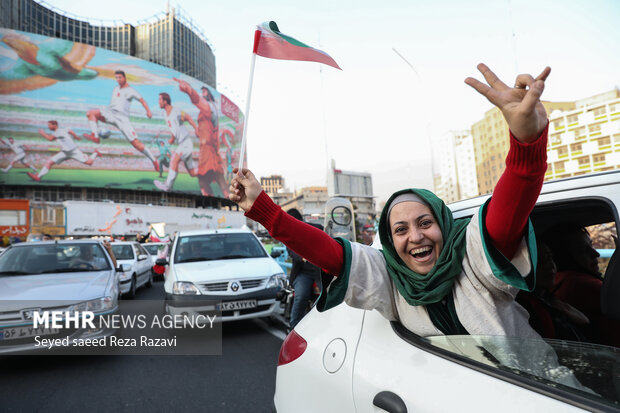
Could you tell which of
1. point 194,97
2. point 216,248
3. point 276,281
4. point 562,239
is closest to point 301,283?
point 276,281

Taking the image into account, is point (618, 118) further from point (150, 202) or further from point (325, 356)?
point (150, 202)

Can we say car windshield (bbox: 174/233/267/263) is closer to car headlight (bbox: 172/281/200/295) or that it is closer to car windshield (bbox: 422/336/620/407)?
car headlight (bbox: 172/281/200/295)

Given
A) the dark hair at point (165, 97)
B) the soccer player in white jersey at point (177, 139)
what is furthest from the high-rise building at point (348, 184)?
the dark hair at point (165, 97)

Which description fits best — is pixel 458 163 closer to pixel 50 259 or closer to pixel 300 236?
pixel 50 259

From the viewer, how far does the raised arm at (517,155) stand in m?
1.15

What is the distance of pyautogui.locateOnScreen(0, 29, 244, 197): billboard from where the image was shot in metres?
48.0

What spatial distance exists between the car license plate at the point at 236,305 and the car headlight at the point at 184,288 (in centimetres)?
38

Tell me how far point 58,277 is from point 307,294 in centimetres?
319

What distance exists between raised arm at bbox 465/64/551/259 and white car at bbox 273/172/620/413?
0.89 feet

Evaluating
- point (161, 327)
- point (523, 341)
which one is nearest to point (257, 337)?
point (161, 327)

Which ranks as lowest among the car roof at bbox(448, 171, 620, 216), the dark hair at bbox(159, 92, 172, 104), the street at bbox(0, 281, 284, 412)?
the street at bbox(0, 281, 284, 412)

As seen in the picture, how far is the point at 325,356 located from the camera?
5.41 feet

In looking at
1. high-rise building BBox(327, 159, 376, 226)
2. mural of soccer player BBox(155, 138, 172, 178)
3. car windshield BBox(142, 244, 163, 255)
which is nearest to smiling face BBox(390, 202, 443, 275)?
high-rise building BBox(327, 159, 376, 226)

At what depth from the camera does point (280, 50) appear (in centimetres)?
235
